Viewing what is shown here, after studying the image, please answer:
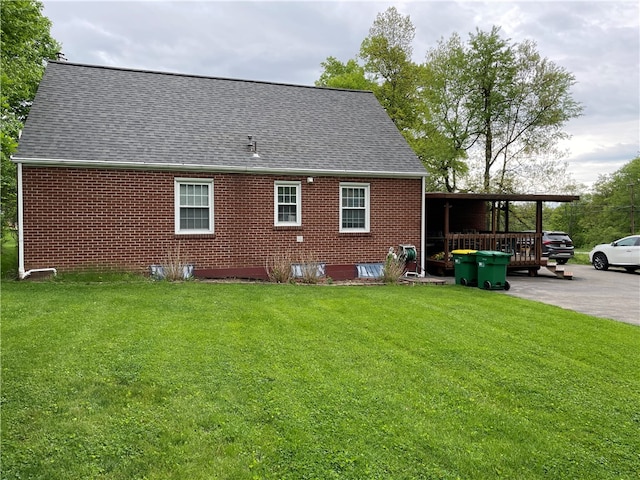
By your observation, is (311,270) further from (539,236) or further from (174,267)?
(539,236)

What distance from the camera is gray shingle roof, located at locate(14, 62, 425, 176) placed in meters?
11.9

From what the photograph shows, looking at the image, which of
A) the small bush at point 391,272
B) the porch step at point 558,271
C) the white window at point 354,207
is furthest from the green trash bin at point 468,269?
the porch step at point 558,271

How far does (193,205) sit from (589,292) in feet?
36.8

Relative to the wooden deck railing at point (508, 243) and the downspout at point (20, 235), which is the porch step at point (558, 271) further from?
the downspout at point (20, 235)

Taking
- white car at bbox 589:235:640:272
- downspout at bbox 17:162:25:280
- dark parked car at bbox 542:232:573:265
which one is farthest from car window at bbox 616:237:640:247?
downspout at bbox 17:162:25:280

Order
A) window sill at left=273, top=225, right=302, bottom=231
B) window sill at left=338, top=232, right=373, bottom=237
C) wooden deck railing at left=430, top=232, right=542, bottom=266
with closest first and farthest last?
window sill at left=273, top=225, right=302, bottom=231 → window sill at left=338, top=232, right=373, bottom=237 → wooden deck railing at left=430, top=232, right=542, bottom=266

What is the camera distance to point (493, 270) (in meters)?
12.1

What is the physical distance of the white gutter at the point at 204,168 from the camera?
36.2ft

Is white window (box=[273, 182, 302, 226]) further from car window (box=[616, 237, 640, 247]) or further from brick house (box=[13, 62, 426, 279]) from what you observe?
car window (box=[616, 237, 640, 247])

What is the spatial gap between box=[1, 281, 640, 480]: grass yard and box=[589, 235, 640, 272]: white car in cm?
1230

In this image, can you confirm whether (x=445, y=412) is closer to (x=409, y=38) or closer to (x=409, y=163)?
(x=409, y=163)

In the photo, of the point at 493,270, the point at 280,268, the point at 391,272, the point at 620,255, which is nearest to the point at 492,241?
the point at 493,270

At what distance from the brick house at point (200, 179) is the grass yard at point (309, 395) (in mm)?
4513

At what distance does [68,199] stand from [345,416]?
33.7ft
